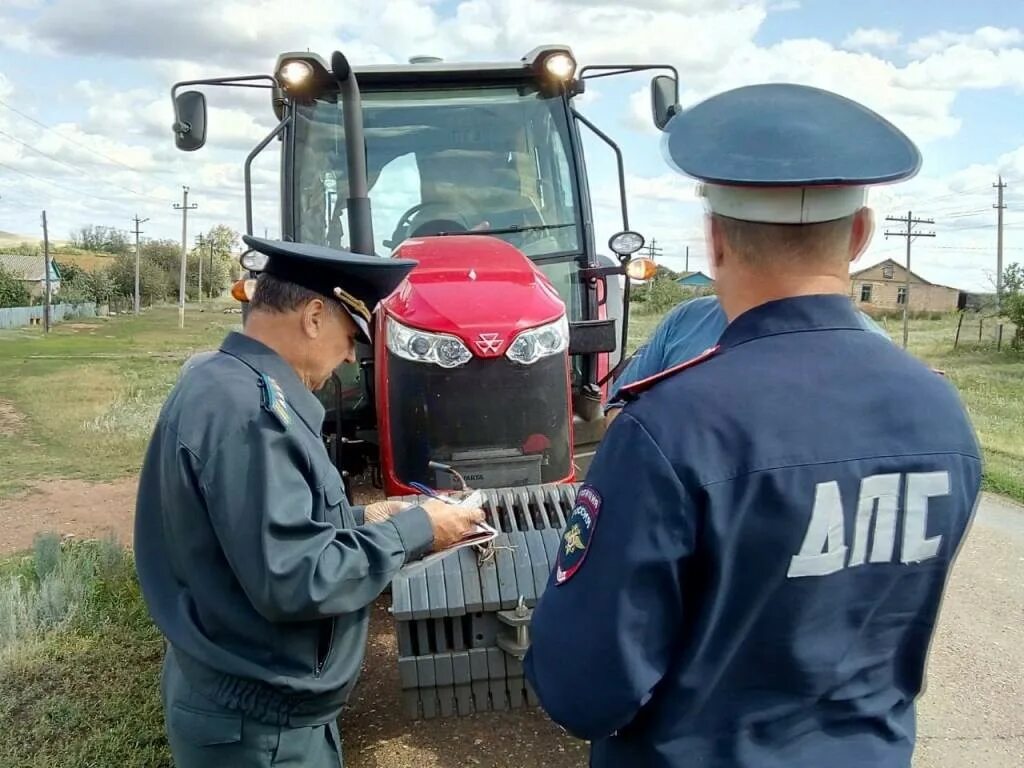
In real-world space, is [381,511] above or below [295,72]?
below

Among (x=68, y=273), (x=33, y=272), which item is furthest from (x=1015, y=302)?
(x=33, y=272)

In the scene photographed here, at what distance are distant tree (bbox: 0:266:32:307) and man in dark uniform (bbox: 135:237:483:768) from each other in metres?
56.2

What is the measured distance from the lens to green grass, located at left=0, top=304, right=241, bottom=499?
9922 millimetres

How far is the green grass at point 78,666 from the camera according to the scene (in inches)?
138

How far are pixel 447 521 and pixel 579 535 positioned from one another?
3.03 ft

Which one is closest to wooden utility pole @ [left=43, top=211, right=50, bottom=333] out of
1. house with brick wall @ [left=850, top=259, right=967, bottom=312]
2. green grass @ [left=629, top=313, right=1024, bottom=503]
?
green grass @ [left=629, top=313, right=1024, bottom=503]

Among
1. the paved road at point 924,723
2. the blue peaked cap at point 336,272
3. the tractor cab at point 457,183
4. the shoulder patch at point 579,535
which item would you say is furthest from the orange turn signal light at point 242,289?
the shoulder patch at point 579,535

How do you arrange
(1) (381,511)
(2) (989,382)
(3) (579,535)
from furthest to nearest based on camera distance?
1. (2) (989,382)
2. (1) (381,511)
3. (3) (579,535)

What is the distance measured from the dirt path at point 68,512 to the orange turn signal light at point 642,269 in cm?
414

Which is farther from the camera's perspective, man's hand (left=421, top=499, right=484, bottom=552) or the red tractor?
the red tractor

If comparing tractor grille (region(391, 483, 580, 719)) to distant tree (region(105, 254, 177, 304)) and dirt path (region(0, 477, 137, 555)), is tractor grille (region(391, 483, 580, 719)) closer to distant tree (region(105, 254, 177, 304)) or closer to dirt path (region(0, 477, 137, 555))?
dirt path (region(0, 477, 137, 555))

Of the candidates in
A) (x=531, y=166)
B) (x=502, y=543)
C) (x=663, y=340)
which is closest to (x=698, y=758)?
(x=502, y=543)

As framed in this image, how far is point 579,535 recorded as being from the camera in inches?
54.0

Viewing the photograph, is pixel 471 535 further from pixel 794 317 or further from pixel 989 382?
pixel 989 382
